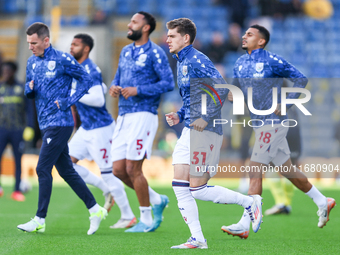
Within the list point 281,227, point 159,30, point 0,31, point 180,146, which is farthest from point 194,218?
point 0,31

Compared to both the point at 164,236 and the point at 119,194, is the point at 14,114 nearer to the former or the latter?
the point at 119,194

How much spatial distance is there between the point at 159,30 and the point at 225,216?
41.3ft

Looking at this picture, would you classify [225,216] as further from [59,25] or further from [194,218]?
[59,25]

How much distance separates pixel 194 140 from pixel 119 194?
1832 mm

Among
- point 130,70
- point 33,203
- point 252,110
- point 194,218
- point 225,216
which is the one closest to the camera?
point 194,218

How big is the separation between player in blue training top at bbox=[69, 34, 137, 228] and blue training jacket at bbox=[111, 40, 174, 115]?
16.1 inches

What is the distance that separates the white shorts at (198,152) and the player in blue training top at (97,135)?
1718 millimetres

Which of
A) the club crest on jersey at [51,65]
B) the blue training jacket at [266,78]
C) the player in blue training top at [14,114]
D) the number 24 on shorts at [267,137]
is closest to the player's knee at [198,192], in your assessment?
the number 24 on shorts at [267,137]

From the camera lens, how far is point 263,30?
540 cm

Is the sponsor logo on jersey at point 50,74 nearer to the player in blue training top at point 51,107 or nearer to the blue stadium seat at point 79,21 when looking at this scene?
the player in blue training top at point 51,107

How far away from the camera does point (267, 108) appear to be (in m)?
5.20

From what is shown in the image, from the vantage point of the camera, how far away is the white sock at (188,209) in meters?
4.26

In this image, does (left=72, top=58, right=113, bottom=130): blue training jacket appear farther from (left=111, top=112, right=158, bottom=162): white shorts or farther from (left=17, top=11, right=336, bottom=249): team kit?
(left=111, top=112, right=158, bottom=162): white shorts

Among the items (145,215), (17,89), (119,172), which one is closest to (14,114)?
(17,89)
